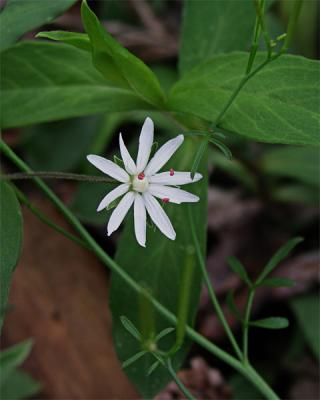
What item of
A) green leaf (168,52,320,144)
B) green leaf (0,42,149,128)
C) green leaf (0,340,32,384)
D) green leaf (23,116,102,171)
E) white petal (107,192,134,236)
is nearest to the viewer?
white petal (107,192,134,236)

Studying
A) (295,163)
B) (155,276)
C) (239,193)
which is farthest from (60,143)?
(155,276)

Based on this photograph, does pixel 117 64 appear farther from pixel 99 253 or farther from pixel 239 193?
pixel 239 193

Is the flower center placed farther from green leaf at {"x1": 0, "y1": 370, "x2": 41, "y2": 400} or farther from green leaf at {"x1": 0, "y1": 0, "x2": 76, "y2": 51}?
green leaf at {"x1": 0, "y1": 370, "x2": 41, "y2": 400}

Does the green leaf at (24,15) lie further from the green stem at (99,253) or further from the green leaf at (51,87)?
the green stem at (99,253)

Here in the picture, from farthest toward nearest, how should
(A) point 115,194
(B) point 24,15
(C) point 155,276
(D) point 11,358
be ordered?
(D) point 11,358
(C) point 155,276
(B) point 24,15
(A) point 115,194

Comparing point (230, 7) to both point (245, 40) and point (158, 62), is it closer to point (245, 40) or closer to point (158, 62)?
point (245, 40)

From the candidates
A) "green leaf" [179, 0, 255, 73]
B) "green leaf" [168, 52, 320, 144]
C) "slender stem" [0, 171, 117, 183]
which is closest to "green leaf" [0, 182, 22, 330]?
"slender stem" [0, 171, 117, 183]
